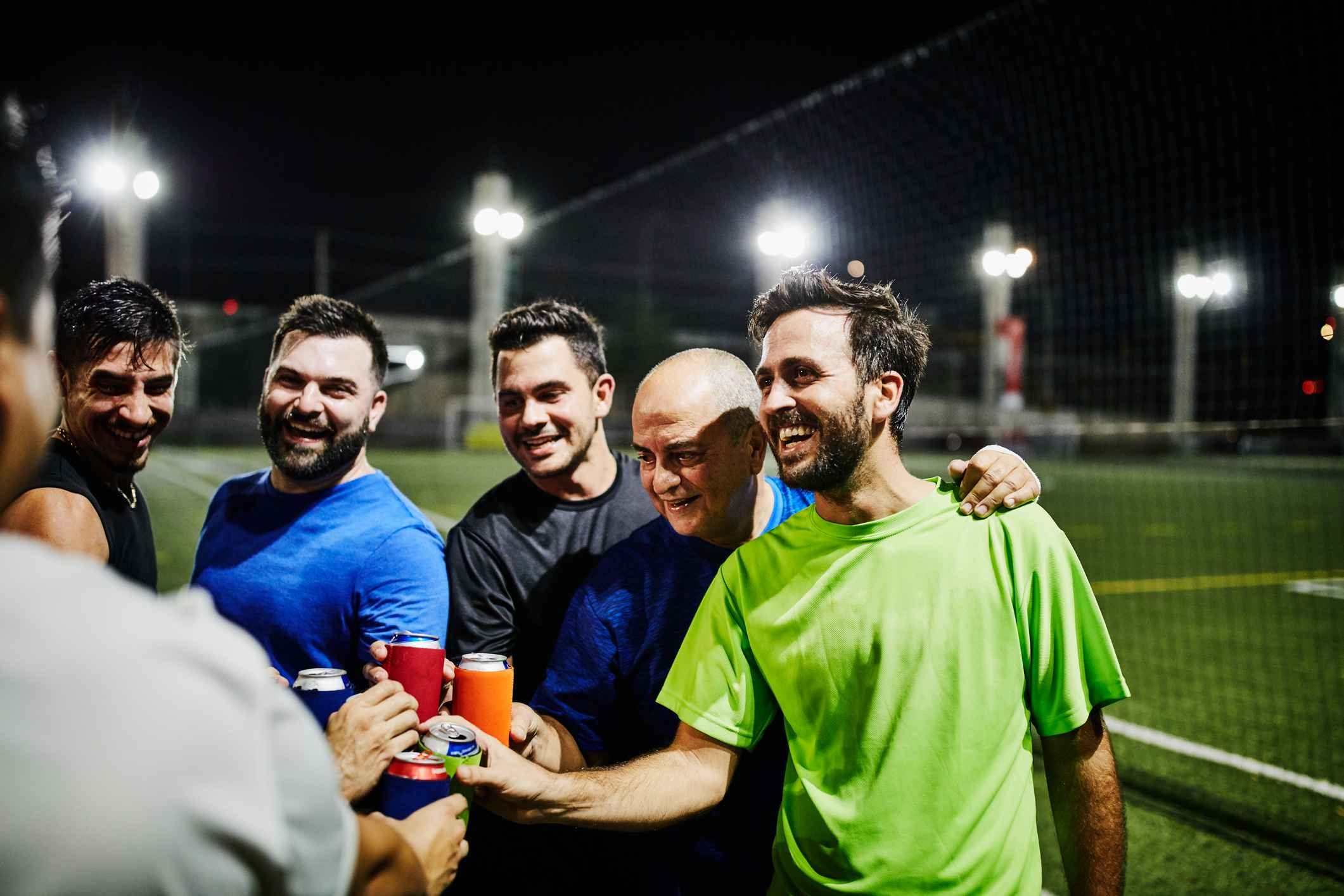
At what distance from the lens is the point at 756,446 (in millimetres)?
2336

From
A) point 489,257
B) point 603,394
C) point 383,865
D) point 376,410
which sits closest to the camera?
point 383,865

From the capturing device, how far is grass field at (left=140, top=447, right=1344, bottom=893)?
147 inches

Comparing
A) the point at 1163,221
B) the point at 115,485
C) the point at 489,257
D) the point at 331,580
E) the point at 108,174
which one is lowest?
the point at 331,580

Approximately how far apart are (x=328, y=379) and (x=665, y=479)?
1058 millimetres

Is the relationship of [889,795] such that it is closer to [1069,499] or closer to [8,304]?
[8,304]

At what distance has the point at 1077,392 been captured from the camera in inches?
1230

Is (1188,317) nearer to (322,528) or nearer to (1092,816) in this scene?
(1092,816)

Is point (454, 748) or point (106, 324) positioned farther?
point (106, 324)

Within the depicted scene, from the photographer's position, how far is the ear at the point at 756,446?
231cm

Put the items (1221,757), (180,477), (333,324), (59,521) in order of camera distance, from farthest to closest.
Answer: (180,477) < (1221,757) < (333,324) < (59,521)

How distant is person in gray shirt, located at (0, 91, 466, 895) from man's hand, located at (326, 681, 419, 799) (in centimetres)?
48

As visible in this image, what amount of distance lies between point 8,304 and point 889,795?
5.17 feet

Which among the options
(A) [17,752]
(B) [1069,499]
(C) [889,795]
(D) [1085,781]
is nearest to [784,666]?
(C) [889,795]

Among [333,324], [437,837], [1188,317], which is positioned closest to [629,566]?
[437,837]
